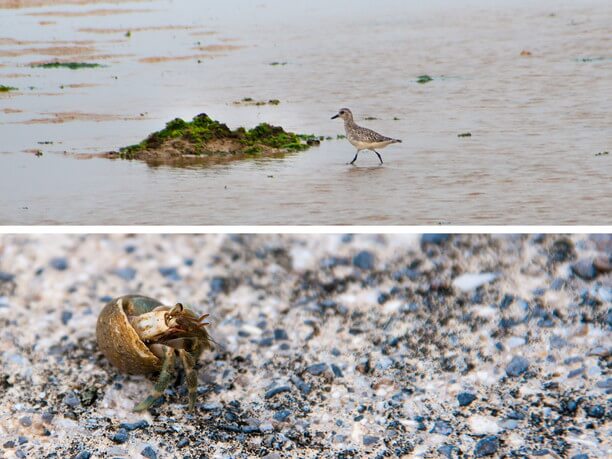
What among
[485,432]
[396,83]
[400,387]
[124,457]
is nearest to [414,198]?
[396,83]

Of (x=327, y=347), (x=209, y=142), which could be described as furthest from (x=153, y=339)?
(x=209, y=142)

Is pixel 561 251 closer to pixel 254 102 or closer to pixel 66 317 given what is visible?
pixel 254 102

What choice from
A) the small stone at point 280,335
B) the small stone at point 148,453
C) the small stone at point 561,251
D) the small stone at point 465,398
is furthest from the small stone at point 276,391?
the small stone at point 561,251

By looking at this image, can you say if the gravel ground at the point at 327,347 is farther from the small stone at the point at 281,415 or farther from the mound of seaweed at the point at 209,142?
the mound of seaweed at the point at 209,142

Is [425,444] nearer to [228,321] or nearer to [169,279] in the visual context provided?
[228,321]

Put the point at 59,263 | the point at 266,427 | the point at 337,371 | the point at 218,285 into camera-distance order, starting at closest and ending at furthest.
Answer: the point at 266,427 → the point at 337,371 → the point at 218,285 → the point at 59,263

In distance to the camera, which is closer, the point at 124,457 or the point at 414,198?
the point at 124,457

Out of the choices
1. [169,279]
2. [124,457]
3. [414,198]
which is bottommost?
[124,457]
